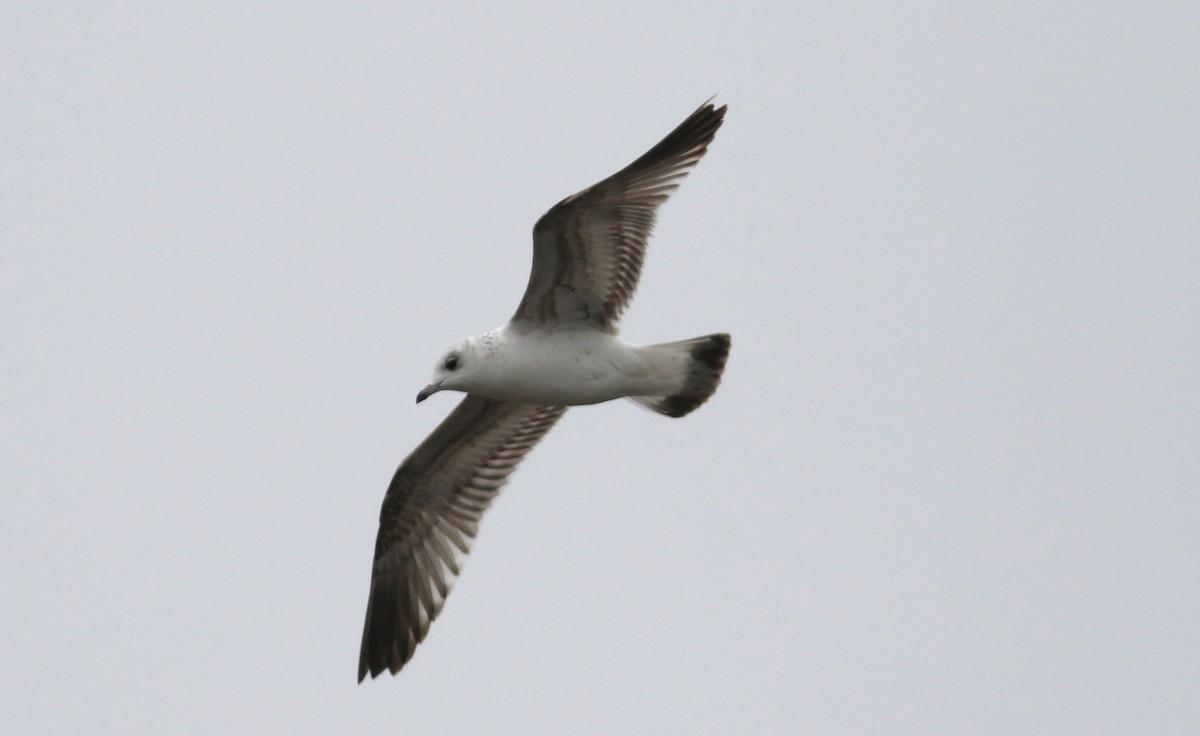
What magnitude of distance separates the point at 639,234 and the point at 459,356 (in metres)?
1.19

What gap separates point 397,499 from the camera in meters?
10.6

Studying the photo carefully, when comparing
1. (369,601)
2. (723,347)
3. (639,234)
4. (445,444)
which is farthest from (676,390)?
(369,601)

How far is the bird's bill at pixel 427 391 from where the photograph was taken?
890 cm

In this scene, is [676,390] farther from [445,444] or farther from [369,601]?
[369,601]

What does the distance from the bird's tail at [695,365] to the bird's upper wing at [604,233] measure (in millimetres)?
501

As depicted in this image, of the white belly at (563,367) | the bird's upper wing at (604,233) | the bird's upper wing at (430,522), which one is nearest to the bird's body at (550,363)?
the white belly at (563,367)

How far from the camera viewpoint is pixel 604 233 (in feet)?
28.6

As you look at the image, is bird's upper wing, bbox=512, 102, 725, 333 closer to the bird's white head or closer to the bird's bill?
the bird's white head

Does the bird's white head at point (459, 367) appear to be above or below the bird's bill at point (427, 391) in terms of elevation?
above

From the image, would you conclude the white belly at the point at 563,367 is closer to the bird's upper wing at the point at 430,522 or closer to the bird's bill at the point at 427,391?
the bird's bill at the point at 427,391

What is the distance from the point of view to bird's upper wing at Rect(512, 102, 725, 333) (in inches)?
338

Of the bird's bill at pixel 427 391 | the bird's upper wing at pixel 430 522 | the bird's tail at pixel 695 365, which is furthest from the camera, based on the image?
the bird's upper wing at pixel 430 522

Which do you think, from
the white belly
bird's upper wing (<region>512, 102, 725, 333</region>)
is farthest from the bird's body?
bird's upper wing (<region>512, 102, 725, 333</region>)

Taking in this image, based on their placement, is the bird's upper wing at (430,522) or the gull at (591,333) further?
the bird's upper wing at (430,522)
